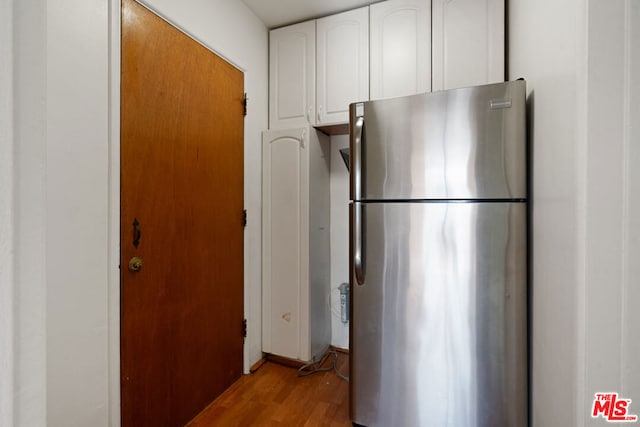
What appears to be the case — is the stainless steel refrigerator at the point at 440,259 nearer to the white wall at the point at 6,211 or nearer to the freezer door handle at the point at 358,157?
the freezer door handle at the point at 358,157

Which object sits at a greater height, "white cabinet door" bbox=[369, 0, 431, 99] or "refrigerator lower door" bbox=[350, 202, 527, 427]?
"white cabinet door" bbox=[369, 0, 431, 99]

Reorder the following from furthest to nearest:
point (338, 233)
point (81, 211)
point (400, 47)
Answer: point (338, 233) < point (400, 47) < point (81, 211)

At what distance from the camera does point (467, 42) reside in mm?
1516

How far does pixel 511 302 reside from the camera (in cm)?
109

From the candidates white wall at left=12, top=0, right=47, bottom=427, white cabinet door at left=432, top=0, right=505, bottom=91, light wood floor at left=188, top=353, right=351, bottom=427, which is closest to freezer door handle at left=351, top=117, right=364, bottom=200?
white cabinet door at left=432, top=0, right=505, bottom=91

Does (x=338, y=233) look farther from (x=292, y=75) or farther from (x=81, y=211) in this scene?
(x=81, y=211)

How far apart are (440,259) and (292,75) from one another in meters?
1.57

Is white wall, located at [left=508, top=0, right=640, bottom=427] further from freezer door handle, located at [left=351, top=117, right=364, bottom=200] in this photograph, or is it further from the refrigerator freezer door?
freezer door handle, located at [left=351, top=117, right=364, bottom=200]

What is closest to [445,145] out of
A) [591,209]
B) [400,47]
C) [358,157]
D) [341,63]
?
[358,157]

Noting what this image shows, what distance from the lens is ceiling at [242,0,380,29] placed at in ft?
5.74

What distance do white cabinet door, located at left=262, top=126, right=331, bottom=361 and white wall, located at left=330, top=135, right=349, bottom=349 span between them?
7.2 inches

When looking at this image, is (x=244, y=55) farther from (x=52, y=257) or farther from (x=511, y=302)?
(x=511, y=302)

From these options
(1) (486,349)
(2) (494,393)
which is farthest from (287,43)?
(2) (494,393)

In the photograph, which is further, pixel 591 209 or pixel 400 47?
pixel 400 47
